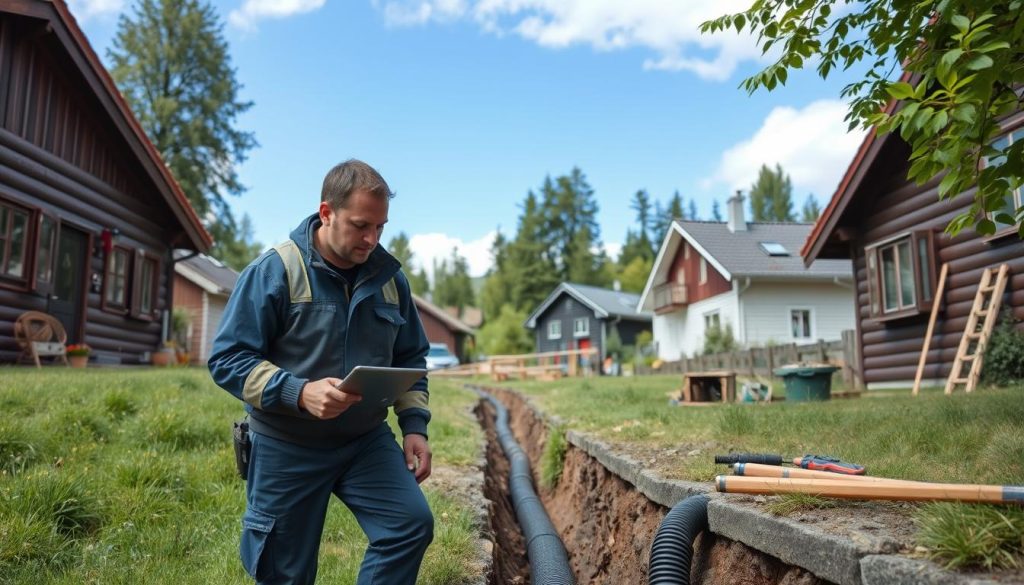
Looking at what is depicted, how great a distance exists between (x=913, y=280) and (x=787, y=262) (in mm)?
16888

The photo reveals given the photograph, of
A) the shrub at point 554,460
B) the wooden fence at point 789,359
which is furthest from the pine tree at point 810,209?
the shrub at point 554,460

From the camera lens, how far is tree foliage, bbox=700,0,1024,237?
9.61ft

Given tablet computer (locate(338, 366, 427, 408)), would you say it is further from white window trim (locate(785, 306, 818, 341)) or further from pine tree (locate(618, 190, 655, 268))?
pine tree (locate(618, 190, 655, 268))

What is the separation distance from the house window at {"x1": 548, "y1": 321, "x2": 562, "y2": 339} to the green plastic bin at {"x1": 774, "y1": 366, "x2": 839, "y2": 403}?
35.6 metres

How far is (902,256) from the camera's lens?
1144cm

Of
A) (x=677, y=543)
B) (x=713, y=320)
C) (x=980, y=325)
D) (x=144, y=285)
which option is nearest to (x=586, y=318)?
(x=713, y=320)

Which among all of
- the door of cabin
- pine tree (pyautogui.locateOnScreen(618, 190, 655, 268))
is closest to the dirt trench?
the door of cabin

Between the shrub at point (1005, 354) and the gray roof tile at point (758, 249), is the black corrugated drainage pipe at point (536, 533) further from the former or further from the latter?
the gray roof tile at point (758, 249)

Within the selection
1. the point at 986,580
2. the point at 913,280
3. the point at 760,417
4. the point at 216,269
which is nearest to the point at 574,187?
the point at 216,269

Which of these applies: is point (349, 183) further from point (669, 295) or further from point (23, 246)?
point (669, 295)

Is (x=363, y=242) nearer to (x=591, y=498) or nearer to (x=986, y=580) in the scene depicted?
(x=986, y=580)

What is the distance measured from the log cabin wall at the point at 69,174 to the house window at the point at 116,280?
0.12 m

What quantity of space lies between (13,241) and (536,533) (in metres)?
8.86

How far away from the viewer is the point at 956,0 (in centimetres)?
308
